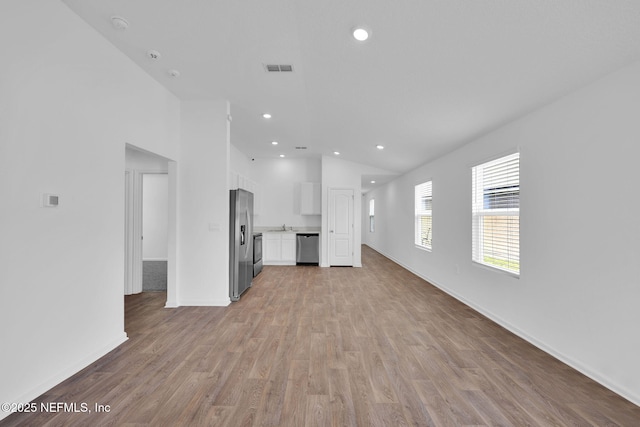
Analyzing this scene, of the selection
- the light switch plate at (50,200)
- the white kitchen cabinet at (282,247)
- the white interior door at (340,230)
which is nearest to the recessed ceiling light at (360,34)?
the light switch plate at (50,200)

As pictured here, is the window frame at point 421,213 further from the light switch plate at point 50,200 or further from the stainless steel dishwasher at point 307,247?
the light switch plate at point 50,200

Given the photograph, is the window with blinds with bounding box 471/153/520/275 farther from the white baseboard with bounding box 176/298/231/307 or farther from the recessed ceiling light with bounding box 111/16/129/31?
the recessed ceiling light with bounding box 111/16/129/31

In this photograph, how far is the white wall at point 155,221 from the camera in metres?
7.67

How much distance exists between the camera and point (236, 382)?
2133mm

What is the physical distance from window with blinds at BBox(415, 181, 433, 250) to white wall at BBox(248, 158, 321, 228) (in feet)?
9.03

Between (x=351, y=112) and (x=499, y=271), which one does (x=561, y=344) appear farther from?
(x=351, y=112)

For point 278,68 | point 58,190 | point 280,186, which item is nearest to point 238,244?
point 58,190

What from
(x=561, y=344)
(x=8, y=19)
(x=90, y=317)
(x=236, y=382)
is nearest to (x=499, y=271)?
(x=561, y=344)

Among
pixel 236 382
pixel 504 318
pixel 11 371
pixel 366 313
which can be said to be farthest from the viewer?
pixel 366 313

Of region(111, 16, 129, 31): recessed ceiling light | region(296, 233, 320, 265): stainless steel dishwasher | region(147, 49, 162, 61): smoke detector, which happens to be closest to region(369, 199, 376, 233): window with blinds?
region(296, 233, 320, 265): stainless steel dishwasher

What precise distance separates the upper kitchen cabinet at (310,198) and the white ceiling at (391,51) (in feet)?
11.1

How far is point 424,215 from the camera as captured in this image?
5957mm

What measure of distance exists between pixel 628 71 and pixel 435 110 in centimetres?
160

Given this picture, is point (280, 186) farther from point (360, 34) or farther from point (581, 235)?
point (581, 235)
